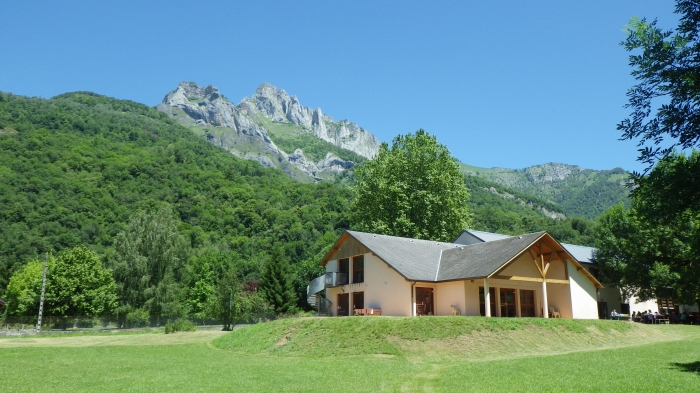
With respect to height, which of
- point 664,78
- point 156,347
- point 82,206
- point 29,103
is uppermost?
point 29,103

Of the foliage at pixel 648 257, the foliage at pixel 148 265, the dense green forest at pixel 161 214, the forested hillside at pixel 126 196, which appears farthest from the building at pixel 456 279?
the forested hillside at pixel 126 196

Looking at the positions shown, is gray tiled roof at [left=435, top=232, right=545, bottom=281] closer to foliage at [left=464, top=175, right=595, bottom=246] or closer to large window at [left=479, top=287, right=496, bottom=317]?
large window at [left=479, top=287, right=496, bottom=317]

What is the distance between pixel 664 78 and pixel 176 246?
5704 cm

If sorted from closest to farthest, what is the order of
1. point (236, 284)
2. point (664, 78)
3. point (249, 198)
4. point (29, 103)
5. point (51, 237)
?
1. point (664, 78)
2. point (236, 284)
3. point (51, 237)
4. point (249, 198)
5. point (29, 103)

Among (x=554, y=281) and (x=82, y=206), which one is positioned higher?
(x=82, y=206)

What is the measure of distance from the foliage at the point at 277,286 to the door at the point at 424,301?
32.0 meters

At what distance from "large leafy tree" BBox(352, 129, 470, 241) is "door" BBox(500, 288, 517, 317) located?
15.8m

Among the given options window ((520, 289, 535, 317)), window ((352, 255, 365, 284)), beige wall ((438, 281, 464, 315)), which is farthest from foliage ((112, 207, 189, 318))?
window ((520, 289, 535, 317))

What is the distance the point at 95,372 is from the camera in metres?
17.1

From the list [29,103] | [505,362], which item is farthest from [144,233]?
[29,103]

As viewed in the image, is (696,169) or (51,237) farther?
(51,237)

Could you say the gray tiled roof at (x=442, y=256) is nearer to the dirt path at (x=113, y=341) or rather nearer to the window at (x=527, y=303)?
the window at (x=527, y=303)

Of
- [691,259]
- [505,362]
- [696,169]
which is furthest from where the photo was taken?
[691,259]

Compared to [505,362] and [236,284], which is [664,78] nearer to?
[505,362]
